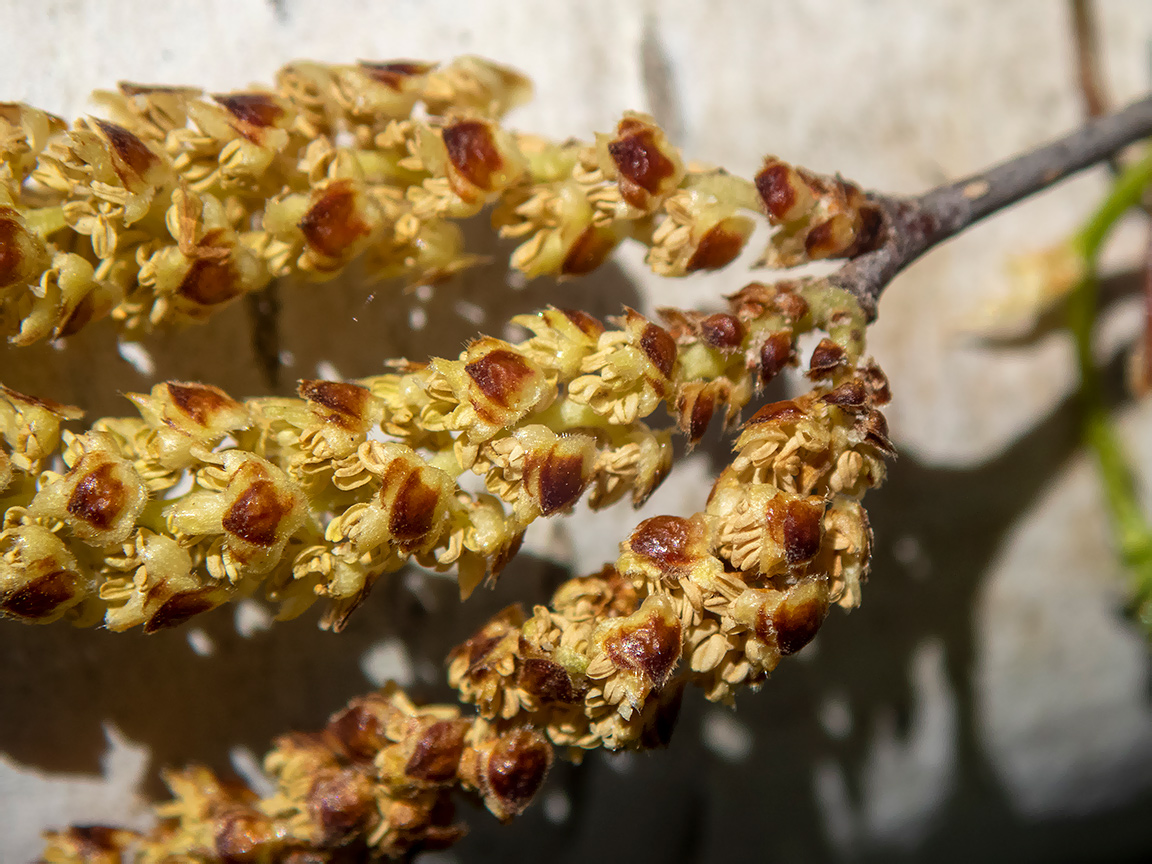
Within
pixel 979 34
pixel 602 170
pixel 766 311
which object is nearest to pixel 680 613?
pixel 766 311

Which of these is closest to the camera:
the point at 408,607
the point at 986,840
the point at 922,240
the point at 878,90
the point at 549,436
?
the point at 549,436

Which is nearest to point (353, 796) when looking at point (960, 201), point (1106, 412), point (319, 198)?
point (319, 198)

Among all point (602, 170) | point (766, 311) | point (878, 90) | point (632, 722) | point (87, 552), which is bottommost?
point (632, 722)

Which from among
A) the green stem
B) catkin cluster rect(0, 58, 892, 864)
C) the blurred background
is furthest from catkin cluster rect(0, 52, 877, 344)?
the green stem

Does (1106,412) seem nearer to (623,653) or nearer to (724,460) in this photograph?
(724,460)

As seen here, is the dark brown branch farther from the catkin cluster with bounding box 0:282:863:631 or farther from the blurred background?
the blurred background

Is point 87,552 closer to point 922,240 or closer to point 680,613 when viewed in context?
point 680,613

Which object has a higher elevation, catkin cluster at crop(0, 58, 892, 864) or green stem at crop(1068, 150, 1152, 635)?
green stem at crop(1068, 150, 1152, 635)
